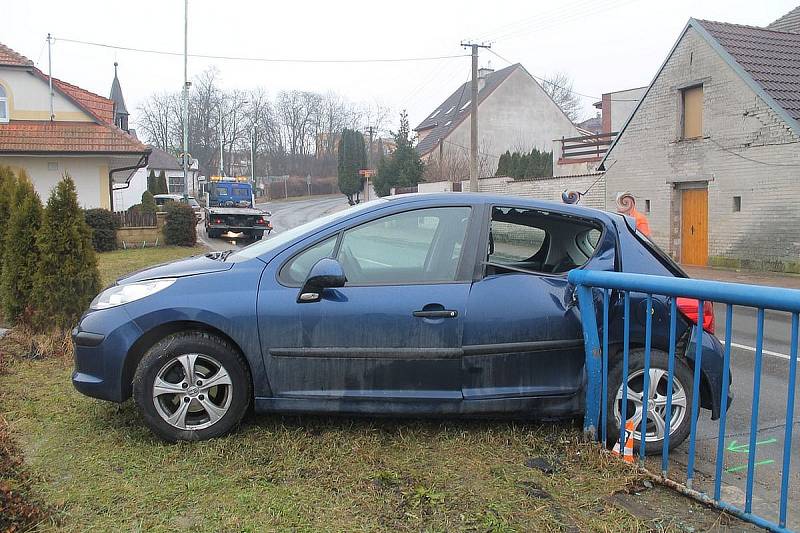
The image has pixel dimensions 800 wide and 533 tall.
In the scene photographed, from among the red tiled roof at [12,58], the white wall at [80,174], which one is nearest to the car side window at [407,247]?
the white wall at [80,174]

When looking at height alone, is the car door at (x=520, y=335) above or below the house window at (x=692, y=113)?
below

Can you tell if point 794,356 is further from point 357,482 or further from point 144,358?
point 144,358

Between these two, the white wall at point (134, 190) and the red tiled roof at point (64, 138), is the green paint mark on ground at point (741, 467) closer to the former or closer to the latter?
the red tiled roof at point (64, 138)

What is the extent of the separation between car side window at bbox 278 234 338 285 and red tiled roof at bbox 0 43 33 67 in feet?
77.7

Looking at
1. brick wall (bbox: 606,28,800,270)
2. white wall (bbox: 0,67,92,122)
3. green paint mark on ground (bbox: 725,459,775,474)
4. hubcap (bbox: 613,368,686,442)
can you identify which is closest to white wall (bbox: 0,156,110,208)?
white wall (bbox: 0,67,92,122)

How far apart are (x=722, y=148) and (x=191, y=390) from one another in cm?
1734

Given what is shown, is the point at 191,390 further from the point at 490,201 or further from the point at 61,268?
the point at 61,268

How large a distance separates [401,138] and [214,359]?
38.4 meters

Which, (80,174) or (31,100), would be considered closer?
(80,174)

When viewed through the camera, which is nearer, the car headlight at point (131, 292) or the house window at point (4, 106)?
the car headlight at point (131, 292)

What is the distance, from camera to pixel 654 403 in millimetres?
4047

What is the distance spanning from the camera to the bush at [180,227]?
2211 centimetres

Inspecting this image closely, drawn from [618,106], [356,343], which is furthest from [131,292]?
[618,106]

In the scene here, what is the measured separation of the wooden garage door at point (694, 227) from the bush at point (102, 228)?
57.3ft
